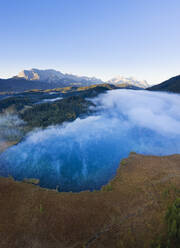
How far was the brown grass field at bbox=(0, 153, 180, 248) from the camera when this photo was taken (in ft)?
62.8

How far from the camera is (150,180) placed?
3266 centimetres

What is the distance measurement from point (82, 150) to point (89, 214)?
37.5 m

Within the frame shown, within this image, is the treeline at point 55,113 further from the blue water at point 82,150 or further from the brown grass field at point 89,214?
the brown grass field at point 89,214

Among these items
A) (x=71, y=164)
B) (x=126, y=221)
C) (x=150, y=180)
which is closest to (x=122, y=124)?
(x=71, y=164)

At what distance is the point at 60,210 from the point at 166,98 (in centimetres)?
19393

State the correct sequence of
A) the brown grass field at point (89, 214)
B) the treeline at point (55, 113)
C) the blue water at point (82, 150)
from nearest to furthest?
the brown grass field at point (89, 214) < the blue water at point (82, 150) < the treeline at point (55, 113)

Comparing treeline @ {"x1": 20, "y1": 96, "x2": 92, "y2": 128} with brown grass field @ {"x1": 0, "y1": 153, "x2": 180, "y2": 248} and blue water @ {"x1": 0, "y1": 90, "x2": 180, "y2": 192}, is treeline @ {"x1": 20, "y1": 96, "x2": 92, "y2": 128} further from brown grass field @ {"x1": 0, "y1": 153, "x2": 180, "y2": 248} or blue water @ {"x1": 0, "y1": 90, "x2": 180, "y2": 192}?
brown grass field @ {"x1": 0, "y1": 153, "x2": 180, "y2": 248}

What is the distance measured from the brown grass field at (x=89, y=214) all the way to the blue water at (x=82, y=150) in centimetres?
904

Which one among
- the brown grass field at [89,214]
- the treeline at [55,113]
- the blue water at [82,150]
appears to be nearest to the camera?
the brown grass field at [89,214]

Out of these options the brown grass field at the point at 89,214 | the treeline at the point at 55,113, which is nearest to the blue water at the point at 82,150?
the brown grass field at the point at 89,214

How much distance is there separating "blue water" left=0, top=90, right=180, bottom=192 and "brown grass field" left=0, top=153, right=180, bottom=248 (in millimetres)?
9044

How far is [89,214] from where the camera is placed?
23.6 meters

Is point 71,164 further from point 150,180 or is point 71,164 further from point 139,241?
point 139,241

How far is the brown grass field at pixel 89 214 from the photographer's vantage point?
19.1 meters
